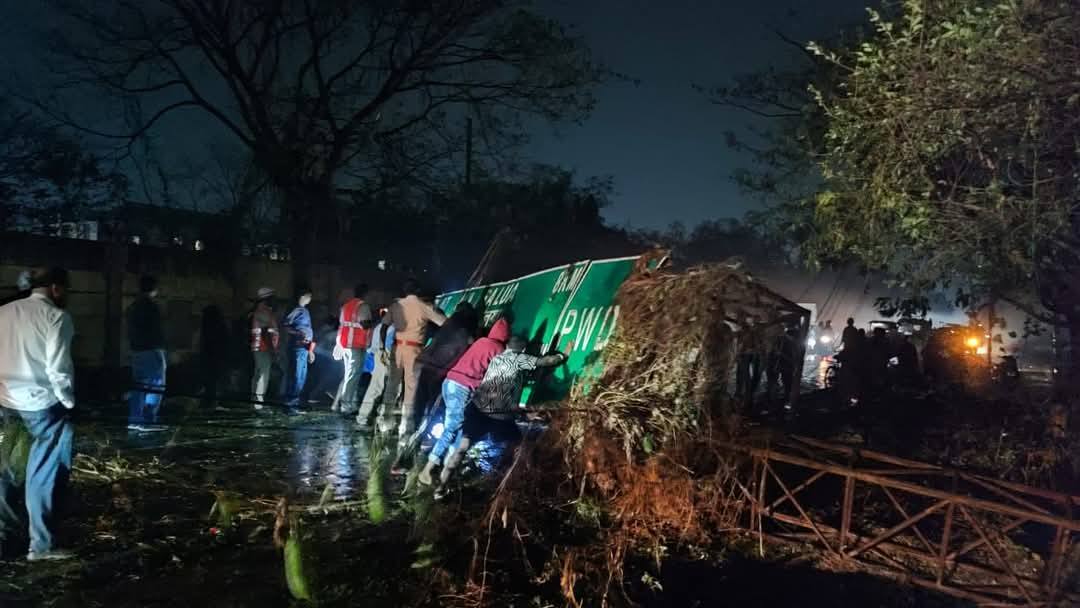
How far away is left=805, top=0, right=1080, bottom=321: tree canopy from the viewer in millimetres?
6004

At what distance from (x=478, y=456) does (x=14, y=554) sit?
380 centimetres

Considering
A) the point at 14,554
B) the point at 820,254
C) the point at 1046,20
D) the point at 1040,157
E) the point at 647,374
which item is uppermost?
the point at 1046,20

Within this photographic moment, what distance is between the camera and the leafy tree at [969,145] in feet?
19.7

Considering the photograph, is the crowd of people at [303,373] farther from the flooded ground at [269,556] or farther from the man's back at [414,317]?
the flooded ground at [269,556]

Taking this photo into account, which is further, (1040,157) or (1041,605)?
(1040,157)

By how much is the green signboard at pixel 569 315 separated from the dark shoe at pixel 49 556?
3687 millimetres

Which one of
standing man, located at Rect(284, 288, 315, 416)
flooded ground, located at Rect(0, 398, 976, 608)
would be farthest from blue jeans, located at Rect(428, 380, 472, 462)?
standing man, located at Rect(284, 288, 315, 416)

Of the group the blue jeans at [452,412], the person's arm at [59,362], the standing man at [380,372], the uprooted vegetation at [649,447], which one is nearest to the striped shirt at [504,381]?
the blue jeans at [452,412]

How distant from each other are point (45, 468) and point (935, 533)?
7.00 metres

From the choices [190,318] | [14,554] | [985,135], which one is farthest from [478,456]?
[190,318]

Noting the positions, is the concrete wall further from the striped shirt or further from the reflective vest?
the striped shirt

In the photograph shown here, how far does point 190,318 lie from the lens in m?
13.6

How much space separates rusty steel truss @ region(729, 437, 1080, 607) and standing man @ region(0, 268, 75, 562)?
4595 mm

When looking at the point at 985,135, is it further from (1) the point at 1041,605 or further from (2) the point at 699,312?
(1) the point at 1041,605
